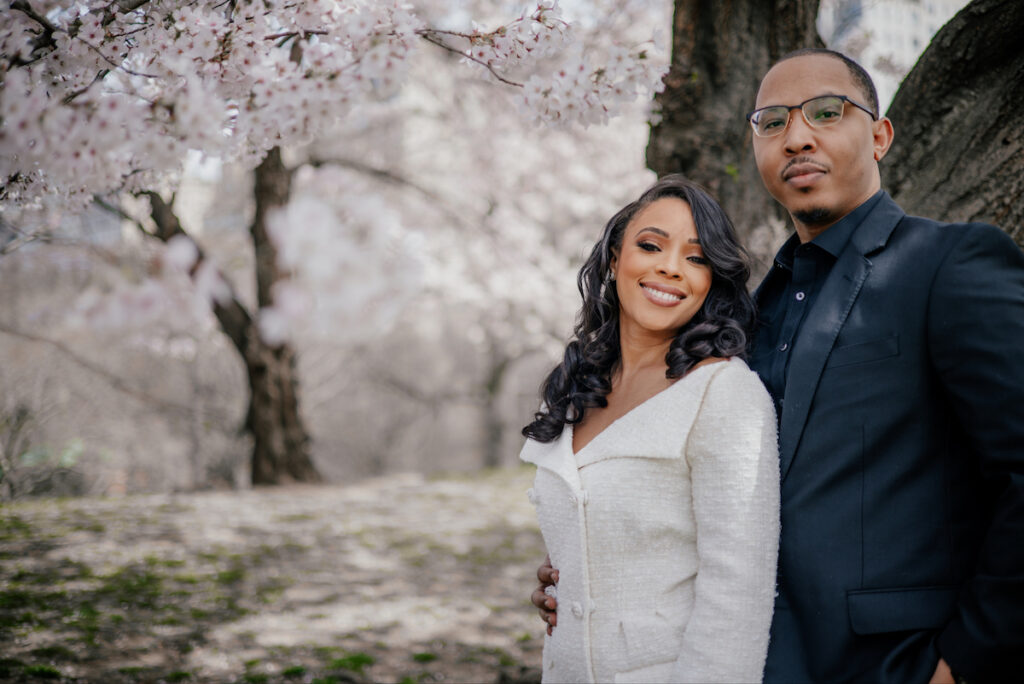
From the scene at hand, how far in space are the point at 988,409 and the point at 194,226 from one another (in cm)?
1343

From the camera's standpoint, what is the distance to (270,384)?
6.89 m

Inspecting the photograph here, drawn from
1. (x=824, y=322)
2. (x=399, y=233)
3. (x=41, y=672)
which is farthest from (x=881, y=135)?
(x=399, y=233)

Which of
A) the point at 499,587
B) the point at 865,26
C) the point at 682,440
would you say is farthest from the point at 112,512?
the point at 865,26

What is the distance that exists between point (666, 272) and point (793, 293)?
321 millimetres

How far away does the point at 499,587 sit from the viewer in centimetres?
457

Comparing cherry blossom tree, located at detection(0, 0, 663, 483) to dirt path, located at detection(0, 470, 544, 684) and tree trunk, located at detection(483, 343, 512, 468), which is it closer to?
dirt path, located at detection(0, 470, 544, 684)

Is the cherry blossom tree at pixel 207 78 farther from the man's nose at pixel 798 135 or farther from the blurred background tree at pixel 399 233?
the man's nose at pixel 798 135

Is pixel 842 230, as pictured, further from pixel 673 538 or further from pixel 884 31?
pixel 884 31

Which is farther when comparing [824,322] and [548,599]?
[548,599]

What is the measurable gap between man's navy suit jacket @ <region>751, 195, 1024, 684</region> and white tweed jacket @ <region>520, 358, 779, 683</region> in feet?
0.26

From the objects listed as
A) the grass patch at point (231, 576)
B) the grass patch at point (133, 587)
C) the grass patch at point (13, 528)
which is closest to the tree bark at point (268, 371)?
the grass patch at point (13, 528)

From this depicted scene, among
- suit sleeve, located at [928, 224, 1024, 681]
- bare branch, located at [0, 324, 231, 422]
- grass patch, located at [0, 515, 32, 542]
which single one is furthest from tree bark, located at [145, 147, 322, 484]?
suit sleeve, located at [928, 224, 1024, 681]

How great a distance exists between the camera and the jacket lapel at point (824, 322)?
149cm

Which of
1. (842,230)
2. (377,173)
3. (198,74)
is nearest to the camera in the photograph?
(842,230)
